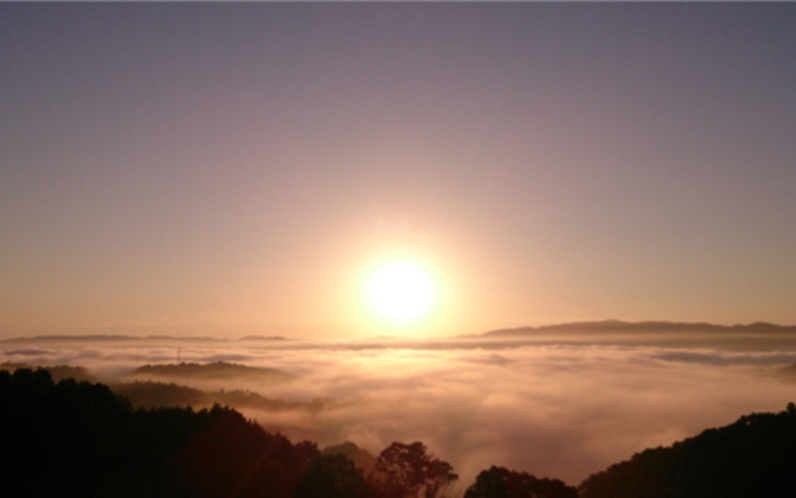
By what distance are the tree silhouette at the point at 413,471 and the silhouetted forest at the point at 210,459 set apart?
6.06 m

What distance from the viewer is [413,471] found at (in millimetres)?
75062

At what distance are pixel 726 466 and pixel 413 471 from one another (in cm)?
3830

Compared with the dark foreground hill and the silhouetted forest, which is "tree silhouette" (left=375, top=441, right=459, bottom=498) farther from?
the dark foreground hill

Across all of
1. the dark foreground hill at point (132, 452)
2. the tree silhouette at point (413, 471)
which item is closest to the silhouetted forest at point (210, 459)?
the dark foreground hill at point (132, 452)

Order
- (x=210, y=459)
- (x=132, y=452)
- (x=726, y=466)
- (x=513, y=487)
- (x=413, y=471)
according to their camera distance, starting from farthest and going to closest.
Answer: (x=413, y=471) → (x=513, y=487) → (x=726, y=466) → (x=210, y=459) → (x=132, y=452)

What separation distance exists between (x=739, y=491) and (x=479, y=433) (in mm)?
153725

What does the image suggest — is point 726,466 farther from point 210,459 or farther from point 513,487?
point 210,459

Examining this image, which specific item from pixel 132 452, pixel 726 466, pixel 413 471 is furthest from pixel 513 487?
pixel 132 452

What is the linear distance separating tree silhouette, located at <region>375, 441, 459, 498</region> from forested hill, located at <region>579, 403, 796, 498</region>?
833 inches

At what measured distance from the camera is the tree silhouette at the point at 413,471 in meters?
72.7

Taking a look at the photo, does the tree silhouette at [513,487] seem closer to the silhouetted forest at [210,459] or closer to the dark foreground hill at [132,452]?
the silhouetted forest at [210,459]

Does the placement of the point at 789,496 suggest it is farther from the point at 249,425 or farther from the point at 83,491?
the point at 83,491

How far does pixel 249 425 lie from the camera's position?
180 feet

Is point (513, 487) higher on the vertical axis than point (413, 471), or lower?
higher
